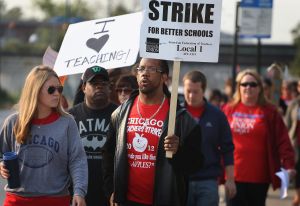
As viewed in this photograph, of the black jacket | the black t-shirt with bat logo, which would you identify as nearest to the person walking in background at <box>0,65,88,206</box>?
the black jacket

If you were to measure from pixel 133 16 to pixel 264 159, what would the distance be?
2392 millimetres

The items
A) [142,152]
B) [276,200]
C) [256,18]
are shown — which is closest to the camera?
[142,152]

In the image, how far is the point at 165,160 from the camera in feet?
21.6

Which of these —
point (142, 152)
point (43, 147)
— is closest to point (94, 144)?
point (142, 152)

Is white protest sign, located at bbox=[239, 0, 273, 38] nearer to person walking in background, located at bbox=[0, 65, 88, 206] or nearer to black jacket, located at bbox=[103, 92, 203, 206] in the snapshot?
black jacket, located at bbox=[103, 92, 203, 206]

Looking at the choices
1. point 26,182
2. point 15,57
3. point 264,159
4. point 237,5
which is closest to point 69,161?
point 26,182

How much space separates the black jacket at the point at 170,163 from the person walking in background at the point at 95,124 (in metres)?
0.64

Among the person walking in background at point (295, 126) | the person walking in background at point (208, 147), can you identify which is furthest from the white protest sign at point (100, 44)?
the person walking in background at point (295, 126)

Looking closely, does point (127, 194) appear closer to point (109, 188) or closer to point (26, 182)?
point (109, 188)

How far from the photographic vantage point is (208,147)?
852 centimetres

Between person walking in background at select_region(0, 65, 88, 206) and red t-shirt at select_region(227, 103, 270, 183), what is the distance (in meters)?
3.44

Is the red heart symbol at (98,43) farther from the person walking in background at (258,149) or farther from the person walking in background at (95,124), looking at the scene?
the person walking in background at (258,149)

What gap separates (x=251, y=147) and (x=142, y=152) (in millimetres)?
3037

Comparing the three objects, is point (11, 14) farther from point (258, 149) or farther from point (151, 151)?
point (151, 151)
